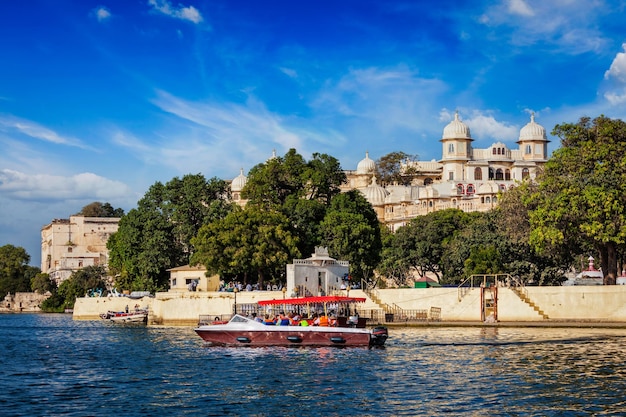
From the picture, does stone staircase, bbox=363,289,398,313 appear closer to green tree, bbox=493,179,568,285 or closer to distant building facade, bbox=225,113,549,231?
green tree, bbox=493,179,568,285

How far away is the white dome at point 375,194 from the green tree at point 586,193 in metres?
82.8

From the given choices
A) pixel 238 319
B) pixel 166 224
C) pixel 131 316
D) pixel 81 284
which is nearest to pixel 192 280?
pixel 131 316

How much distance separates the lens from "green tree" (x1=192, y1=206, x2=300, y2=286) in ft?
224

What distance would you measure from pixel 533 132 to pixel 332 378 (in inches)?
4607

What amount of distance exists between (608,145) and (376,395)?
111 feet

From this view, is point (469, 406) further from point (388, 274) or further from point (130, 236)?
point (388, 274)

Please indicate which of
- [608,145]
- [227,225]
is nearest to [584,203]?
[608,145]

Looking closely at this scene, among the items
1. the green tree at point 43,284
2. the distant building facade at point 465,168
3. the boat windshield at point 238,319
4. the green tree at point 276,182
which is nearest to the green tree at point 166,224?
the green tree at point 276,182

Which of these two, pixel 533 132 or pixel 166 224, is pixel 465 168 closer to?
pixel 533 132

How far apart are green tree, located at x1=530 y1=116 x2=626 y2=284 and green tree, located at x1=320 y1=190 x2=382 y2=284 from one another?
17351mm

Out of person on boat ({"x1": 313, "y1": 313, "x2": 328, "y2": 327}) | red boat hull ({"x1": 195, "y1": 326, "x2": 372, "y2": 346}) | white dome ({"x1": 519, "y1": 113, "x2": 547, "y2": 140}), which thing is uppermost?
white dome ({"x1": 519, "y1": 113, "x2": 547, "y2": 140})

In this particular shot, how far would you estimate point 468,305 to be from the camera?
60.0 metres

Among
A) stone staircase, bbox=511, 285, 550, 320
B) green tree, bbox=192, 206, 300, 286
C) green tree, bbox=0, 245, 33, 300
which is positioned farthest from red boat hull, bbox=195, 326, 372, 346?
green tree, bbox=0, 245, 33, 300

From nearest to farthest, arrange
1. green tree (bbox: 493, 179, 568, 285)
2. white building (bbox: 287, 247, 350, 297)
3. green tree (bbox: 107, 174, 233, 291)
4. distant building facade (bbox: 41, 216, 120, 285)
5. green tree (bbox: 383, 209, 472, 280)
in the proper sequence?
green tree (bbox: 493, 179, 568, 285) < white building (bbox: 287, 247, 350, 297) < green tree (bbox: 107, 174, 233, 291) < green tree (bbox: 383, 209, 472, 280) < distant building facade (bbox: 41, 216, 120, 285)
